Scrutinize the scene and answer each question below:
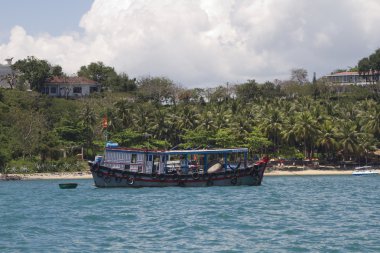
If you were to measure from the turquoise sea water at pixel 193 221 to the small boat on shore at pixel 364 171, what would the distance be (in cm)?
3785

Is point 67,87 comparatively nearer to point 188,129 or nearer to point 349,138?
point 188,129

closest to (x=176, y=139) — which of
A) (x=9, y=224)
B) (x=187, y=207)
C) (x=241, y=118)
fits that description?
(x=241, y=118)

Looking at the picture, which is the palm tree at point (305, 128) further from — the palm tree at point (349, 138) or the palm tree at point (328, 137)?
the palm tree at point (349, 138)

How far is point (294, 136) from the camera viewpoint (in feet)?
382

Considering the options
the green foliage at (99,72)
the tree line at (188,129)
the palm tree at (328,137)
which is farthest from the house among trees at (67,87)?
the palm tree at (328,137)

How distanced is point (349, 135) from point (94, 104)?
4725 centimetres

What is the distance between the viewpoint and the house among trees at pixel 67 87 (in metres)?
159

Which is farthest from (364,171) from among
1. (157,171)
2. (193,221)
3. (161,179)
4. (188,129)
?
(193,221)

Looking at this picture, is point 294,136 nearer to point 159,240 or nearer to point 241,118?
point 241,118

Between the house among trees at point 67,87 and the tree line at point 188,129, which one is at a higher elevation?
the house among trees at point 67,87

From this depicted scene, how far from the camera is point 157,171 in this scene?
245 feet

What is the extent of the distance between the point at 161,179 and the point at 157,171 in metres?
1.46

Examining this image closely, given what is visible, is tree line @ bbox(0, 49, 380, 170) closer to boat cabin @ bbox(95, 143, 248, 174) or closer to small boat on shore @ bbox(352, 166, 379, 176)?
small boat on shore @ bbox(352, 166, 379, 176)

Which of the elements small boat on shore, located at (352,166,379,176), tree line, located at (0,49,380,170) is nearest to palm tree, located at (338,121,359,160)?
tree line, located at (0,49,380,170)
